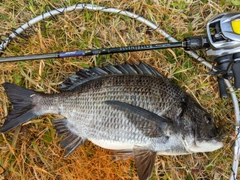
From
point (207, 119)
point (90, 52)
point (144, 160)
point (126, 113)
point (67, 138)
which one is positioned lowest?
point (144, 160)

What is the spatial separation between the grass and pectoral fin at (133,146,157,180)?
386 mm

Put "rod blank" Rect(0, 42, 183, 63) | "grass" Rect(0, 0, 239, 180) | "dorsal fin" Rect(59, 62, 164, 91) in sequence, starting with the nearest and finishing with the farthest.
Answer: "rod blank" Rect(0, 42, 183, 63) → "dorsal fin" Rect(59, 62, 164, 91) → "grass" Rect(0, 0, 239, 180)

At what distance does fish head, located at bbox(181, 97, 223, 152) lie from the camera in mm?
2619

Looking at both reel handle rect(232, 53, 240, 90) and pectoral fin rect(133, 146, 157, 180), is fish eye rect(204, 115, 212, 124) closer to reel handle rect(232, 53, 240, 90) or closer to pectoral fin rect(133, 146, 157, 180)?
reel handle rect(232, 53, 240, 90)

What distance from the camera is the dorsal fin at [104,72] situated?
2.81 meters

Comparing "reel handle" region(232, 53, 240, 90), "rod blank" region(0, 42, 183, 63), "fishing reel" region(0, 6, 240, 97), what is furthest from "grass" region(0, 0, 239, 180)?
"reel handle" region(232, 53, 240, 90)

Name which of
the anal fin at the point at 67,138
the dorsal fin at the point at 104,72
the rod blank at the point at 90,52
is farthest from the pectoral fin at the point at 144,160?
the rod blank at the point at 90,52

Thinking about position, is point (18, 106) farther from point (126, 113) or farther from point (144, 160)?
point (144, 160)

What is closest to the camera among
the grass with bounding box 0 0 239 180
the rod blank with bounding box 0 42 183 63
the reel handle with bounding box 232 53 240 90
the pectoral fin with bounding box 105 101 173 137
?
the reel handle with bounding box 232 53 240 90

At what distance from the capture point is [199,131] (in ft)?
8.61

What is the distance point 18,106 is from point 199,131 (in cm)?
172

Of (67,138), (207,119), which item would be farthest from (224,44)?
(67,138)

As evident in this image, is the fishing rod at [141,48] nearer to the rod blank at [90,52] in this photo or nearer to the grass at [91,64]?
the rod blank at [90,52]

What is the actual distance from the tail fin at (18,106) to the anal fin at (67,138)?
273 mm
